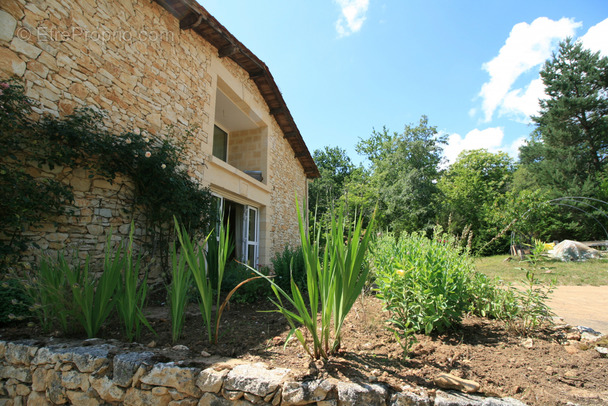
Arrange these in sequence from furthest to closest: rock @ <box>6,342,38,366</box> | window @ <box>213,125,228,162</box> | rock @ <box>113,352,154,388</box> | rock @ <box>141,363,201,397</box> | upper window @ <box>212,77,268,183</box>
Answer: window @ <box>213,125,228,162</box>, upper window @ <box>212,77,268,183</box>, rock @ <box>6,342,38,366</box>, rock @ <box>113,352,154,388</box>, rock @ <box>141,363,201,397</box>

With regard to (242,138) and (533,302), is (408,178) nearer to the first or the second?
(242,138)

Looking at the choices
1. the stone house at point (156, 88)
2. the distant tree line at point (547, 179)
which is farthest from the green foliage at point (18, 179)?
the distant tree line at point (547, 179)

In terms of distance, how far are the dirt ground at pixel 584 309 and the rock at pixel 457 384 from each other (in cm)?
165

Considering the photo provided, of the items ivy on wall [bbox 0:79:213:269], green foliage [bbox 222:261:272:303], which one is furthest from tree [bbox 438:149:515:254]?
ivy on wall [bbox 0:79:213:269]

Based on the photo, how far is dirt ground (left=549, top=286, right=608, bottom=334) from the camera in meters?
2.82

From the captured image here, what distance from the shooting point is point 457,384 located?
1.33 m

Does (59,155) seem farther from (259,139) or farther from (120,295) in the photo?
(259,139)

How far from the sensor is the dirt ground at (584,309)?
2820 mm

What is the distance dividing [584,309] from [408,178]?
43.7 feet

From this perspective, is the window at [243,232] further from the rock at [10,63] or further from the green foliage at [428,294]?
the green foliage at [428,294]

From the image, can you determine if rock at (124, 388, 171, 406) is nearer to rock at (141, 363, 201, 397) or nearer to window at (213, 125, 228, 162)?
rock at (141, 363, 201, 397)

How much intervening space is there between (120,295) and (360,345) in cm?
170

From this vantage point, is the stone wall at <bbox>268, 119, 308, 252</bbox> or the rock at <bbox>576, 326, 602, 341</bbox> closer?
the rock at <bbox>576, 326, 602, 341</bbox>

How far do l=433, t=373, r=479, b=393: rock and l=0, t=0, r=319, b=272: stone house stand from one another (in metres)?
3.35
